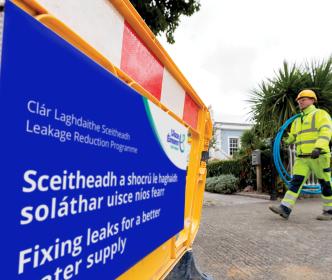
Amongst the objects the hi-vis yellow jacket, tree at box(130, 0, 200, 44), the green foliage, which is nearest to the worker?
the hi-vis yellow jacket

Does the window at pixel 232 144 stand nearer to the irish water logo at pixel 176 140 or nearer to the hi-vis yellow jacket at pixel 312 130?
the hi-vis yellow jacket at pixel 312 130

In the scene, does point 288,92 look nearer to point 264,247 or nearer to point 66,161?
point 264,247

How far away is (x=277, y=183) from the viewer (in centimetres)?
813

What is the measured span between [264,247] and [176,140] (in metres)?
2.26

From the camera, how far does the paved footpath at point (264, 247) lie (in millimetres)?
2764

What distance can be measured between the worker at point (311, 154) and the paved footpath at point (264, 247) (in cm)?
28

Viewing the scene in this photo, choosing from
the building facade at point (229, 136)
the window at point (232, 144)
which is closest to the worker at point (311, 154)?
the building facade at point (229, 136)

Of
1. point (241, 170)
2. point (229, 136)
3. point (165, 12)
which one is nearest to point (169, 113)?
point (165, 12)

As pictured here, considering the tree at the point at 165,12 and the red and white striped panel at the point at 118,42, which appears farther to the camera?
the tree at the point at 165,12

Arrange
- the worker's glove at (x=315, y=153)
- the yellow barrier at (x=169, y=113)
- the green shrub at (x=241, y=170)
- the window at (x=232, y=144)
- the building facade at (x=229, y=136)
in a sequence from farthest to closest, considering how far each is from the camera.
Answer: the window at (x=232, y=144)
the building facade at (x=229, y=136)
the green shrub at (x=241, y=170)
the worker's glove at (x=315, y=153)
the yellow barrier at (x=169, y=113)

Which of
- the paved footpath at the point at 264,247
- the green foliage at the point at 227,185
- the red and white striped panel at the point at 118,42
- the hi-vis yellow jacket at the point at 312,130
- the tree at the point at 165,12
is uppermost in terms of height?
the tree at the point at 165,12

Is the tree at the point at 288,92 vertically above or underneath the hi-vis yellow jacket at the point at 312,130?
above

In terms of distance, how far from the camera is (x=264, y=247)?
3.52m

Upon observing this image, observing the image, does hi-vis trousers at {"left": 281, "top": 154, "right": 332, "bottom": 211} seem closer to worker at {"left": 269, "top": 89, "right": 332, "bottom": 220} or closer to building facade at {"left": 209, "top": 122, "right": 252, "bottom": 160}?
worker at {"left": 269, "top": 89, "right": 332, "bottom": 220}
